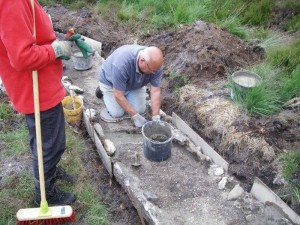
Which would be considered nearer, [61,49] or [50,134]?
[61,49]

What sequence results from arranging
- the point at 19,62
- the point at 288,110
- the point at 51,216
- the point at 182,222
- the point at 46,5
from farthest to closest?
the point at 46,5, the point at 288,110, the point at 182,222, the point at 51,216, the point at 19,62

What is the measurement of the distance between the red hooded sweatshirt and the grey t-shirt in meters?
1.27

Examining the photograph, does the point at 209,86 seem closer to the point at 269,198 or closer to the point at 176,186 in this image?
the point at 176,186

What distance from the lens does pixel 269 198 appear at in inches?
131

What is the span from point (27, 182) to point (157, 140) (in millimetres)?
1455

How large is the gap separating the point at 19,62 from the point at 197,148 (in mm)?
2359

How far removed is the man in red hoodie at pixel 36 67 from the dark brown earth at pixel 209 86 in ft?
3.45

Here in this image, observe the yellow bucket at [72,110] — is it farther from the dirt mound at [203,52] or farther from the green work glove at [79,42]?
the dirt mound at [203,52]

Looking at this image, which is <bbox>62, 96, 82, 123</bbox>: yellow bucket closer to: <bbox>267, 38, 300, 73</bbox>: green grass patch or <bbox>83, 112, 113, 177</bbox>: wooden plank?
<bbox>83, 112, 113, 177</bbox>: wooden plank

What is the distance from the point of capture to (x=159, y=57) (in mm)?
3760

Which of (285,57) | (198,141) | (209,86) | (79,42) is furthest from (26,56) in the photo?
(285,57)

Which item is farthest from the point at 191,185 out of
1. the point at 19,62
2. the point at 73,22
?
the point at 73,22

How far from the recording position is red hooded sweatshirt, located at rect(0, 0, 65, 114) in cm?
218

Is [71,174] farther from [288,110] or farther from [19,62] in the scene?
[288,110]
